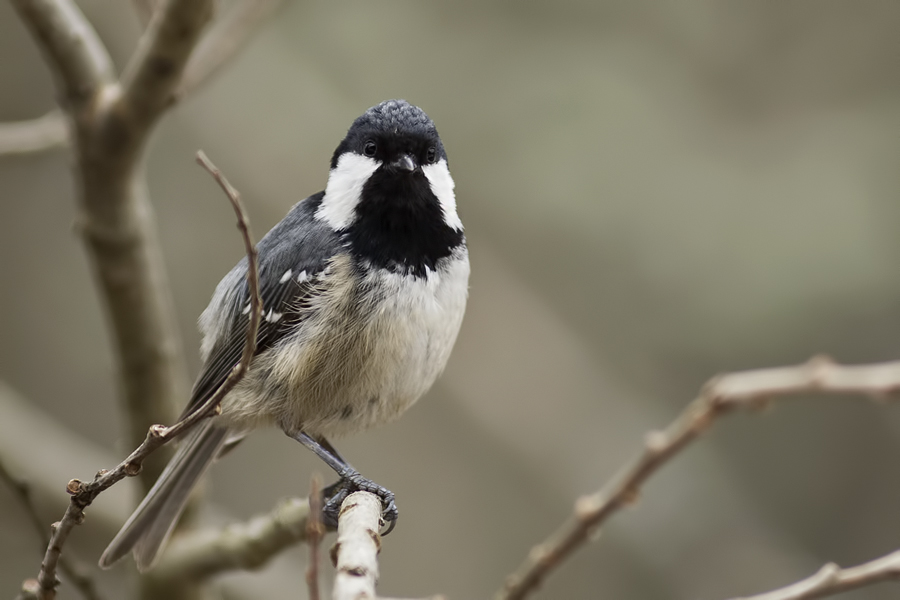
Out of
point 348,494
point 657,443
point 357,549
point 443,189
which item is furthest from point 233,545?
point 657,443

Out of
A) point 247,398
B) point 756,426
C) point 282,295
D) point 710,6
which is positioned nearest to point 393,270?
point 282,295

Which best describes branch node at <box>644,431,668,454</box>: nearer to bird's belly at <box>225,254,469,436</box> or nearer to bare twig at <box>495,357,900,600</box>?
bare twig at <box>495,357,900,600</box>

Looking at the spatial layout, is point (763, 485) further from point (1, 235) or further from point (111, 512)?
point (1, 235)

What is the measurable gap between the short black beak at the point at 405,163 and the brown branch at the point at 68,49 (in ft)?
3.05

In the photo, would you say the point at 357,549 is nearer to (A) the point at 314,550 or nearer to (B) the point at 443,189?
(A) the point at 314,550

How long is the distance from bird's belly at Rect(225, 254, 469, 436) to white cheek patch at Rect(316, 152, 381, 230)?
0.25m

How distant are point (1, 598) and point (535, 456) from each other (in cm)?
260

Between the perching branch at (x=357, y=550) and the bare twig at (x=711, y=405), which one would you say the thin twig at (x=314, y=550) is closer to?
the perching branch at (x=357, y=550)

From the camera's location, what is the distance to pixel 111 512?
144 inches

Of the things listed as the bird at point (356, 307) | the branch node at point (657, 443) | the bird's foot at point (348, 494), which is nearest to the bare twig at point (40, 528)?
the bird at point (356, 307)

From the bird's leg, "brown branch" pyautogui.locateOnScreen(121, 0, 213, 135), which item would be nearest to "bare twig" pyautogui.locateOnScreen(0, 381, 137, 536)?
the bird's leg

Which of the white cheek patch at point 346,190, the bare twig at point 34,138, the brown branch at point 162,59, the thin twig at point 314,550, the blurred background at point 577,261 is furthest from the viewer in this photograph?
the blurred background at point 577,261

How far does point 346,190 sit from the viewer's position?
2760 millimetres

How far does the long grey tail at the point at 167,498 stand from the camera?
2.77 metres
